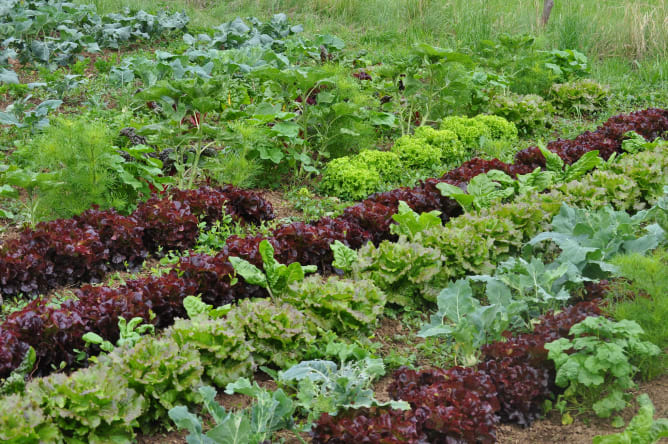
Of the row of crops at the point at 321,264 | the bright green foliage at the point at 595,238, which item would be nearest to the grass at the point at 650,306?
the row of crops at the point at 321,264

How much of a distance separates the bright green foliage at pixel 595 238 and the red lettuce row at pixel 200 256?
39.2 inches

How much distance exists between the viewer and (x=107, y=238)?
5000 mm

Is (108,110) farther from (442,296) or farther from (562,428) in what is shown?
(562,428)

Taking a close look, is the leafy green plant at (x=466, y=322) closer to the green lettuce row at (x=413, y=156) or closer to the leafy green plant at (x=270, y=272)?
the leafy green plant at (x=270, y=272)

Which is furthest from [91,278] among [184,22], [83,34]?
[184,22]

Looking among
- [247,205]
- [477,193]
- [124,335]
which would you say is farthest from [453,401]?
[247,205]

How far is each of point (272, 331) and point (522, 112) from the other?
588 cm

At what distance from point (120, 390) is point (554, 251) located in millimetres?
3352

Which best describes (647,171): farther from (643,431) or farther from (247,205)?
(643,431)

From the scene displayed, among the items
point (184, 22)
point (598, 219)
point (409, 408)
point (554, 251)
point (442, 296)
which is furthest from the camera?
point (184, 22)

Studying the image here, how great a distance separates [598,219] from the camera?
15.4 feet

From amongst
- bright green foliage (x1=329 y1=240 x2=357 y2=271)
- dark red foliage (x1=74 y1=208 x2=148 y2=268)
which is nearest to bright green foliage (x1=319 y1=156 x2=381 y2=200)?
bright green foliage (x1=329 y1=240 x2=357 y2=271)

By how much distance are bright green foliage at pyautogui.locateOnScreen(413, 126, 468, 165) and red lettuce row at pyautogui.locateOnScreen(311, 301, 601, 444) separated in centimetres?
366

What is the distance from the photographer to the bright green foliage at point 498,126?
794 cm
